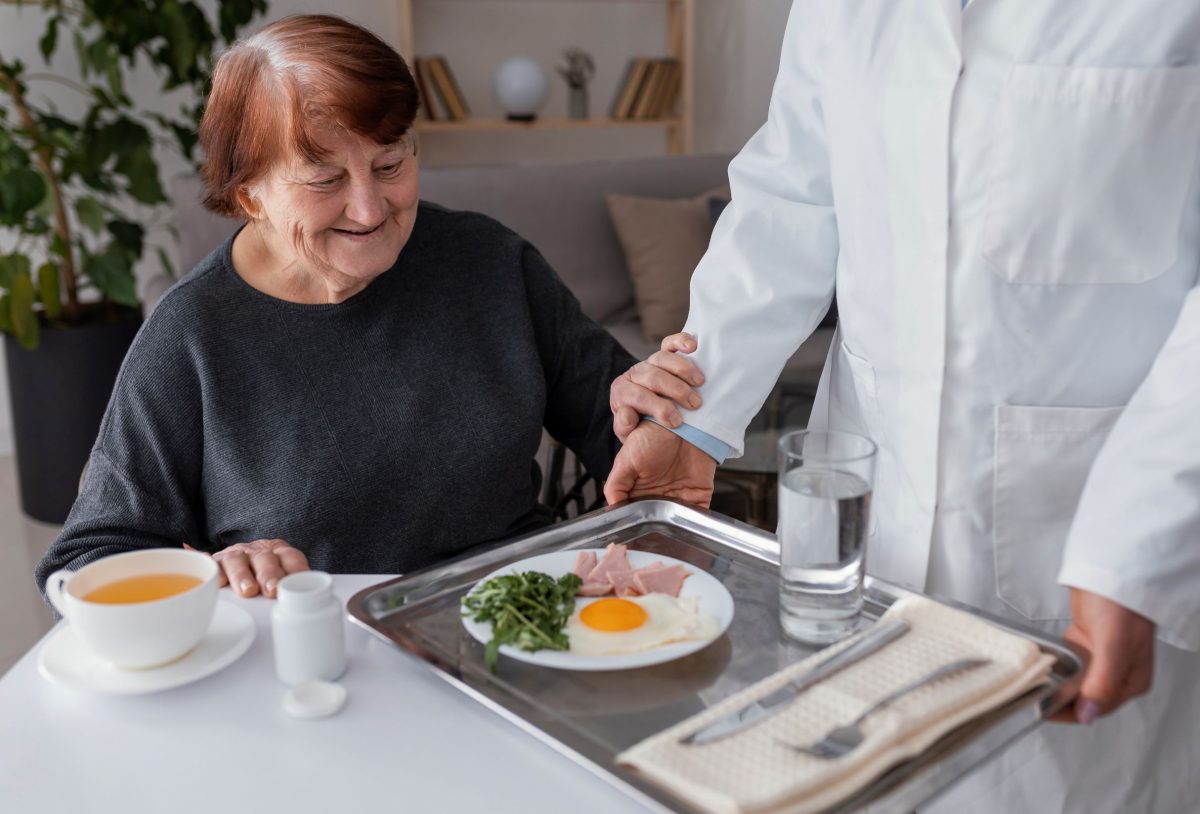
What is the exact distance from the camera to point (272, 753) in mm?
801

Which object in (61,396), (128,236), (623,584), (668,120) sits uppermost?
(668,120)

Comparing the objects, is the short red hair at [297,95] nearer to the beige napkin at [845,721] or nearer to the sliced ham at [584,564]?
the sliced ham at [584,564]

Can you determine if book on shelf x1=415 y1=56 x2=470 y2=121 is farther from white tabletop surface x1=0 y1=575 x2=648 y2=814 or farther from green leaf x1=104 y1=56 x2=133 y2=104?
white tabletop surface x1=0 y1=575 x2=648 y2=814

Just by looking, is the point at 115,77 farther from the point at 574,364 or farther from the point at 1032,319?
the point at 1032,319

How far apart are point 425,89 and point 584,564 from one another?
378cm

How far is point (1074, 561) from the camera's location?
0.89 meters

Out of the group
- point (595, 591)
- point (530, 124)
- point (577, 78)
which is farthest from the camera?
point (577, 78)

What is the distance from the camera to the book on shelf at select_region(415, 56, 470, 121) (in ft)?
14.5

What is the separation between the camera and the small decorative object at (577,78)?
15.5ft

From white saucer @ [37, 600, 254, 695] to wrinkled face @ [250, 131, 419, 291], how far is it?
562 mm

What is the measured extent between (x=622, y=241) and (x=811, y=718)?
9.13 ft

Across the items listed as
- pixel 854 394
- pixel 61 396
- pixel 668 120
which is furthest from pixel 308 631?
pixel 668 120

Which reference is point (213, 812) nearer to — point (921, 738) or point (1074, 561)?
point (921, 738)

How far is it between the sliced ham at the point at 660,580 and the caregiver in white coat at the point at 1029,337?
26 centimetres
